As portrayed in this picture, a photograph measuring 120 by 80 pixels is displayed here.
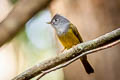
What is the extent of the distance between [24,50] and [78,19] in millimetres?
1926

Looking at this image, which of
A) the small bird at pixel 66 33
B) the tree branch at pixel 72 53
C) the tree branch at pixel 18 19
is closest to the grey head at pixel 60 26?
the small bird at pixel 66 33

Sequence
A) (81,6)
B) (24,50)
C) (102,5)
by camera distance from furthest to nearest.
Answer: (24,50)
(81,6)
(102,5)

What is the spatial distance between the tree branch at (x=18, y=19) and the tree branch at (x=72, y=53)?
0.16 m

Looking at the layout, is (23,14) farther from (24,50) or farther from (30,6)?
(24,50)

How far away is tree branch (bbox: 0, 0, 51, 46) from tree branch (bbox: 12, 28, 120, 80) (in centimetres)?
16

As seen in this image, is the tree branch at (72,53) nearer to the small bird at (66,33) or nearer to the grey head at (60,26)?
the small bird at (66,33)

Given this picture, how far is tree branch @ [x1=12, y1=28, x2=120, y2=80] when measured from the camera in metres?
0.68

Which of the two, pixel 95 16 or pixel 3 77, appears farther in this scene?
pixel 3 77

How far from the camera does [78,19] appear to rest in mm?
1130

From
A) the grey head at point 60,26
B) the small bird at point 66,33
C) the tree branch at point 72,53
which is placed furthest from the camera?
the grey head at point 60,26

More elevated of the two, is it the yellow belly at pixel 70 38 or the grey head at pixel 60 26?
the grey head at pixel 60 26

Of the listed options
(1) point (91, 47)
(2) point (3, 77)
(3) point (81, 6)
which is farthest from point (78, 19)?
(2) point (3, 77)

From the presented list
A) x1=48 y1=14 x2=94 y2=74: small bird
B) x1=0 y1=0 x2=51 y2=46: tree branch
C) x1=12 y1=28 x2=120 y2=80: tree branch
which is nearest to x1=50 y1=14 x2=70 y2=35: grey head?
x1=48 y1=14 x2=94 y2=74: small bird

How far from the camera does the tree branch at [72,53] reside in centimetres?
68
